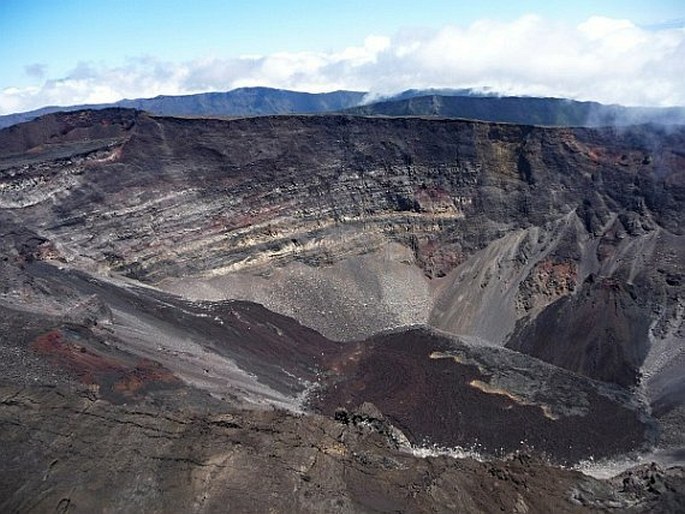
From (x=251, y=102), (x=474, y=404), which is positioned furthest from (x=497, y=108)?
(x=474, y=404)

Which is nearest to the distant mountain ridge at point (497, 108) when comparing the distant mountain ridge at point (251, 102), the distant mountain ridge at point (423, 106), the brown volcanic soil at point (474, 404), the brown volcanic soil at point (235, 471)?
the distant mountain ridge at point (423, 106)

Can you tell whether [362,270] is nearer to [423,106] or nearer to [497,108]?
[423,106]

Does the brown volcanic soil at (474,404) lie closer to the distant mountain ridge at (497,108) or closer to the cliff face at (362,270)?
the cliff face at (362,270)

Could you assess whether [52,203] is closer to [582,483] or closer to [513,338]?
[513,338]

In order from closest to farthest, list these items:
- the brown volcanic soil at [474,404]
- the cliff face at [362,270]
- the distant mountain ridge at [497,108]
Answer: the brown volcanic soil at [474,404]
the cliff face at [362,270]
the distant mountain ridge at [497,108]

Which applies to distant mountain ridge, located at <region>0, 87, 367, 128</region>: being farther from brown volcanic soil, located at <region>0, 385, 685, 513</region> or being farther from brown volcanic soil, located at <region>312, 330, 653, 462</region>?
brown volcanic soil, located at <region>0, 385, 685, 513</region>

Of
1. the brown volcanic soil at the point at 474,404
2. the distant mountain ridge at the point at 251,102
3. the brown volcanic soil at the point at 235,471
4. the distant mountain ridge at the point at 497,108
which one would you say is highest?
the distant mountain ridge at the point at 251,102

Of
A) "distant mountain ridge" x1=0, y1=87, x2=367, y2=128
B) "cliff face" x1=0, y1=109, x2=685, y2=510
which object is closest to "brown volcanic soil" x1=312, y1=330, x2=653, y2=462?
"cliff face" x1=0, y1=109, x2=685, y2=510
